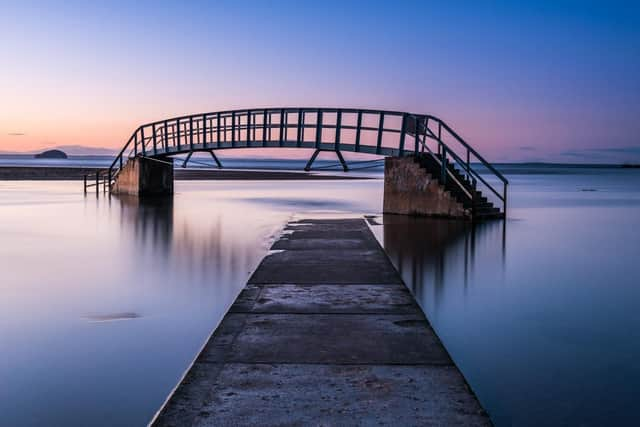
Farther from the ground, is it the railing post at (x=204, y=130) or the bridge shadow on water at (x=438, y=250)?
the railing post at (x=204, y=130)

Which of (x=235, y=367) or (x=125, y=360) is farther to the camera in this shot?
(x=125, y=360)

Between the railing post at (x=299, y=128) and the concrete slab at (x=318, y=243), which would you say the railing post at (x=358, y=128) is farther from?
the concrete slab at (x=318, y=243)

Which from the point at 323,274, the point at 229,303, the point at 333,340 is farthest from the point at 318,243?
the point at 333,340

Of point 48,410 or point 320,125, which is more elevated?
point 320,125

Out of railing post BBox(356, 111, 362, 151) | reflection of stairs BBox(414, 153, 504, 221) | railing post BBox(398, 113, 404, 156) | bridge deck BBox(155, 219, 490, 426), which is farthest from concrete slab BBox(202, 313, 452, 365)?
railing post BBox(356, 111, 362, 151)

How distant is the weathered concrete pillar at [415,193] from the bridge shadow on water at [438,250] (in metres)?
0.32

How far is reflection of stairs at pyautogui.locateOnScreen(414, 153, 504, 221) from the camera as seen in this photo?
17317 millimetres

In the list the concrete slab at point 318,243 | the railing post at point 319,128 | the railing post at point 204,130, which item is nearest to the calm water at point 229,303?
the concrete slab at point 318,243

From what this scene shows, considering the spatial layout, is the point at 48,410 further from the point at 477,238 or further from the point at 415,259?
the point at 477,238

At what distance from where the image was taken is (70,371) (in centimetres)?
486

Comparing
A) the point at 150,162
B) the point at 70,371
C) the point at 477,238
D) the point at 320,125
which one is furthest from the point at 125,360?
the point at 150,162

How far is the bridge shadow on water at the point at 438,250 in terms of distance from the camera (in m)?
8.68

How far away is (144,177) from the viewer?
1043 inches

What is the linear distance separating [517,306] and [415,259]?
3.44 meters
